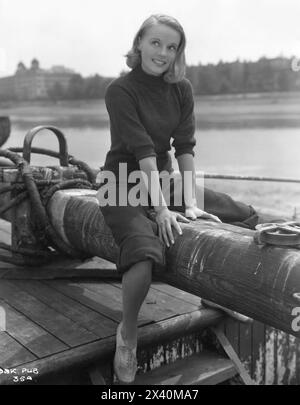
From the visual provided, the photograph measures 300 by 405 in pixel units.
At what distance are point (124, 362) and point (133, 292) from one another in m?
0.37

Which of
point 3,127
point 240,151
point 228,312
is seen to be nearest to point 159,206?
point 228,312

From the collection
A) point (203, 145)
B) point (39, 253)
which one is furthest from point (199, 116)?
point (39, 253)

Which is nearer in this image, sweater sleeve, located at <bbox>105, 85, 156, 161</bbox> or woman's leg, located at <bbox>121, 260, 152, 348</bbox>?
woman's leg, located at <bbox>121, 260, 152, 348</bbox>

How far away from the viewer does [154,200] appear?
2838 mm

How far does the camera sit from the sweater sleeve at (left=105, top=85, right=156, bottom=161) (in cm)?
288

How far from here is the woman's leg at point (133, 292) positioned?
8.80 feet

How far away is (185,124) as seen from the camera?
10.6 ft

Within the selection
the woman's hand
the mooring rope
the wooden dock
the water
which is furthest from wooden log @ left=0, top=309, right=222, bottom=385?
the water

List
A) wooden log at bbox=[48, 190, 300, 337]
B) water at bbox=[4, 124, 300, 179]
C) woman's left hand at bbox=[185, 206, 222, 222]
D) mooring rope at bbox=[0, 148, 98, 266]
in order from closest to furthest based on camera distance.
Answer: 1. wooden log at bbox=[48, 190, 300, 337]
2. woman's left hand at bbox=[185, 206, 222, 222]
3. mooring rope at bbox=[0, 148, 98, 266]
4. water at bbox=[4, 124, 300, 179]

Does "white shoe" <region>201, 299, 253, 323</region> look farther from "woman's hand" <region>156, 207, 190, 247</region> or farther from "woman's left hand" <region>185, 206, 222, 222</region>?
"woman's hand" <region>156, 207, 190, 247</region>

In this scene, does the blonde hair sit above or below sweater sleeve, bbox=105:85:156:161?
above

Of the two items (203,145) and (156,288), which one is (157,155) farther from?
(203,145)

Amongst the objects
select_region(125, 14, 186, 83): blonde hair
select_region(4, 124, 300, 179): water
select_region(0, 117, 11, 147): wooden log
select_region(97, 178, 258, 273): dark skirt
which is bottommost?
select_region(4, 124, 300, 179): water

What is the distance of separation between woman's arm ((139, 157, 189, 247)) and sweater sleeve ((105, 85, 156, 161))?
0.16 feet
